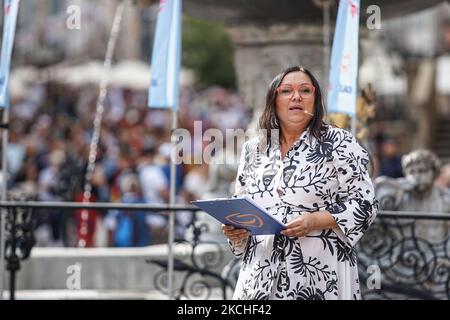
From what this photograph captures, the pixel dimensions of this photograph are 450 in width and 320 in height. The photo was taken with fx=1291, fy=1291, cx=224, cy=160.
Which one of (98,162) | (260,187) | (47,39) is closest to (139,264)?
(260,187)

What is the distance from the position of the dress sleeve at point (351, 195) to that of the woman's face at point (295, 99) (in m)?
0.23

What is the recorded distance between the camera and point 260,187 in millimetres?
6254

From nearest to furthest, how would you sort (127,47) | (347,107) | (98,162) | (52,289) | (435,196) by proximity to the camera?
(347,107)
(435,196)
(52,289)
(98,162)
(127,47)

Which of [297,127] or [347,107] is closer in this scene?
[297,127]

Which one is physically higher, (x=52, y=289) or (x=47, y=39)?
(x=47, y=39)

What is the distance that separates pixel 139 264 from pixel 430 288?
2.92m

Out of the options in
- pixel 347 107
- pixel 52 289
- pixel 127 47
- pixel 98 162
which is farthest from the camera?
pixel 127 47

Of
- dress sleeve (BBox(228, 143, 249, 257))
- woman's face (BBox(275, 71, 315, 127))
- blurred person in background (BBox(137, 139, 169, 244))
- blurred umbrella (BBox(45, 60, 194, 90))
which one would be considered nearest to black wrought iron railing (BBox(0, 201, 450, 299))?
dress sleeve (BBox(228, 143, 249, 257))

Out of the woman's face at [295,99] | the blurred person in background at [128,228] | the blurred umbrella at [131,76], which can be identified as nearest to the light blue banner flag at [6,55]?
the woman's face at [295,99]

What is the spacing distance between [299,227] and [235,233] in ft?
1.37

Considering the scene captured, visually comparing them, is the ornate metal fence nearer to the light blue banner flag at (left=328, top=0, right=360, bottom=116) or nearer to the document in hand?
the light blue banner flag at (left=328, top=0, right=360, bottom=116)

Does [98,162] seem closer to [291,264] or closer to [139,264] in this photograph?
[139,264]

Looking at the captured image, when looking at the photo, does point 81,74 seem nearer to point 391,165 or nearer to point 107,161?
point 107,161

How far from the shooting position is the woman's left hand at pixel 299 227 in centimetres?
604
